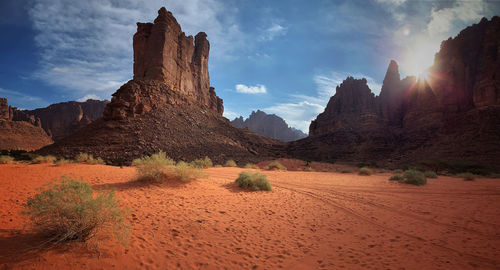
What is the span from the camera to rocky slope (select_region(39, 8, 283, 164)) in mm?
20078

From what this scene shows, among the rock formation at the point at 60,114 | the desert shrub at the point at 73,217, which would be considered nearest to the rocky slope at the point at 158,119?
the desert shrub at the point at 73,217

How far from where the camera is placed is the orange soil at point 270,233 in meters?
2.88

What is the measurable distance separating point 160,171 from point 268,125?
135m

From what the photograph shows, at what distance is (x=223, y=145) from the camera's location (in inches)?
1208

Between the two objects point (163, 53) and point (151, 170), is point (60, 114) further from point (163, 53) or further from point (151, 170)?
point (151, 170)

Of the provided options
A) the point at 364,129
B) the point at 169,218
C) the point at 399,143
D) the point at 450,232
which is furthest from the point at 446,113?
the point at 169,218

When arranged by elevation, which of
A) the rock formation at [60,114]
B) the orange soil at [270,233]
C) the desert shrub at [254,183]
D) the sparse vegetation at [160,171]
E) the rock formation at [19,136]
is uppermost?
the rock formation at [60,114]

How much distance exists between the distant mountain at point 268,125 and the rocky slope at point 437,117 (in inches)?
3126

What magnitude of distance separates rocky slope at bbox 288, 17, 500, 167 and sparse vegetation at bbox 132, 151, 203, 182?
37.1 m

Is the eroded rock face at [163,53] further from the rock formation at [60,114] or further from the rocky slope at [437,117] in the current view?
the rock formation at [60,114]

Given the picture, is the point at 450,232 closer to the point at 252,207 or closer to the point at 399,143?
the point at 252,207

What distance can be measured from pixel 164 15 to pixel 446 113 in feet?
186

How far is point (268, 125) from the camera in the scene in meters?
141

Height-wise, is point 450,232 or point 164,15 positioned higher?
point 164,15
